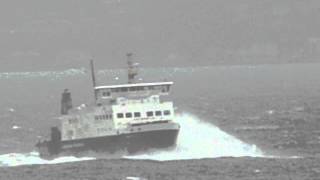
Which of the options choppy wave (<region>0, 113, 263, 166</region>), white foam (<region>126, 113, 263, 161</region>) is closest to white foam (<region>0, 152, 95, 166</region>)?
choppy wave (<region>0, 113, 263, 166</region>)

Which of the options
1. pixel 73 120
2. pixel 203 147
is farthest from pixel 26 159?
pixel 203 147

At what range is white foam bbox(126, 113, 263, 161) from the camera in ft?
378

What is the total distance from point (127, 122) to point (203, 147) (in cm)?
999

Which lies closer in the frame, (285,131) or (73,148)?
(73,148)

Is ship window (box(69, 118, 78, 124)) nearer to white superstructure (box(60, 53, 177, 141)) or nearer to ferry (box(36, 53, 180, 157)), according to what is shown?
ferry (box(36, 53, 180, 157))

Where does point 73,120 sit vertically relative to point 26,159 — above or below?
above

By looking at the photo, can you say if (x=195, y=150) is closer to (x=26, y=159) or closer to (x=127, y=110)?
(x=127, y=110)

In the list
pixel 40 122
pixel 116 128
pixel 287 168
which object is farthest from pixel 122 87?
pixel 40 122

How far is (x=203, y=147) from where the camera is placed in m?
120

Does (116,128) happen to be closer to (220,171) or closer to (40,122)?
(220,171)

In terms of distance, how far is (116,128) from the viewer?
11531 cm

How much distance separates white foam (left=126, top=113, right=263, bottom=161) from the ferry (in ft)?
4.57

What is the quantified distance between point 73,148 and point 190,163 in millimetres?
15833

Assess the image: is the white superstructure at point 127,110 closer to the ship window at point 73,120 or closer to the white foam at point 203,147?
the ship window at point 73,120
